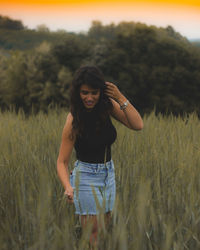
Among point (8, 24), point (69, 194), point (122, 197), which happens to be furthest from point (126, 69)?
point (8, 24)

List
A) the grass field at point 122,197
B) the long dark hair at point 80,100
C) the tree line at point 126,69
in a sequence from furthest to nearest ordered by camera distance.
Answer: the tree line at point 126,69
the long dark hair at point 80,100
the grass field at point 122,197

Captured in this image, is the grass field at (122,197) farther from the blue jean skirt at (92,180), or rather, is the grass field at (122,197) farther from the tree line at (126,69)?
the tree line at (126,69)

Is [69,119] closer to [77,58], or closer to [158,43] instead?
[158,43]

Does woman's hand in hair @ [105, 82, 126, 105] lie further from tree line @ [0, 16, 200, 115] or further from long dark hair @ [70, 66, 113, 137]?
tree line @ [0, 16, 200, 115]

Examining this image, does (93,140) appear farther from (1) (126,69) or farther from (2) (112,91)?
(1) (126,69)

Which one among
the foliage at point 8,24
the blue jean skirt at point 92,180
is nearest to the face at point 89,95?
the blue jean skirt at point 92,180

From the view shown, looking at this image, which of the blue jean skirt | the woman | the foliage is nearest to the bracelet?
the woman

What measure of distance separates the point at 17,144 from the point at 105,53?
21129mm

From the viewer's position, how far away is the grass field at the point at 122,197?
1178 millimetres

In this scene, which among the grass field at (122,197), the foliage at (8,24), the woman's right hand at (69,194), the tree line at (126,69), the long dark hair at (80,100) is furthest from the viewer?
the foliage at (8,24)

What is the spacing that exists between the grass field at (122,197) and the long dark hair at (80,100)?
12.6 inches

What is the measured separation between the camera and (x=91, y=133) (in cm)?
180

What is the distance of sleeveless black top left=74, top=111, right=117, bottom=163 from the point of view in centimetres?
180

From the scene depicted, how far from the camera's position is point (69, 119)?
1.83 metres
